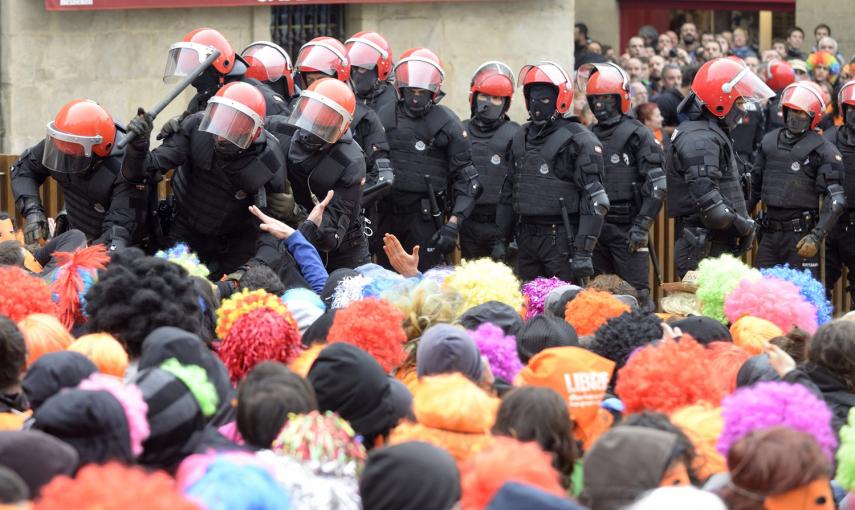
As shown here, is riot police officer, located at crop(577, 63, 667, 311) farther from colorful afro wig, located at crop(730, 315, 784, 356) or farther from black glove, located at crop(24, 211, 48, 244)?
colorful afro wig, located at crop(730, 315, 784, 356)

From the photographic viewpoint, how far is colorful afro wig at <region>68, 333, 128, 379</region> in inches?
174

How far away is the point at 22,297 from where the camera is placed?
534cm

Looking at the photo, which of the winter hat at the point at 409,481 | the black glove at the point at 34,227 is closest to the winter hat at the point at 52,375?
the winter hat at the point at 409,481

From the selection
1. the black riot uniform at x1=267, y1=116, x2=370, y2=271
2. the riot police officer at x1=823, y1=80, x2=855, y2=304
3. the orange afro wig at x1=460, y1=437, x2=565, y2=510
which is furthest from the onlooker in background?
the orange afro wig at x1=460, y1=437, x2=565, y2=510

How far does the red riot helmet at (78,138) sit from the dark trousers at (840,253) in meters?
5.37

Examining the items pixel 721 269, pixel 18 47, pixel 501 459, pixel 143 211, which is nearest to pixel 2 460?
pixel 501 459

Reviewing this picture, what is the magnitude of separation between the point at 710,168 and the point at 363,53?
7.98ft

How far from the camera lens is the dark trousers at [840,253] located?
10.6 metres

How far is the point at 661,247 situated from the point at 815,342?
6.70m

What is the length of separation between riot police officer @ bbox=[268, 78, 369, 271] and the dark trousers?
413 centimetres

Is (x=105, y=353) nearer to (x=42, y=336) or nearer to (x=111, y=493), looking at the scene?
(x=42, y=336)

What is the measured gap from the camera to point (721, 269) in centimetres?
656

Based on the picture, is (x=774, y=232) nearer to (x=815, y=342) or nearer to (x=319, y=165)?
(x=319, y=165)

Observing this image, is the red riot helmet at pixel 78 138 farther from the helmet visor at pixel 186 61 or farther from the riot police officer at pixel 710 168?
the riot police officer at pixel 710 168
